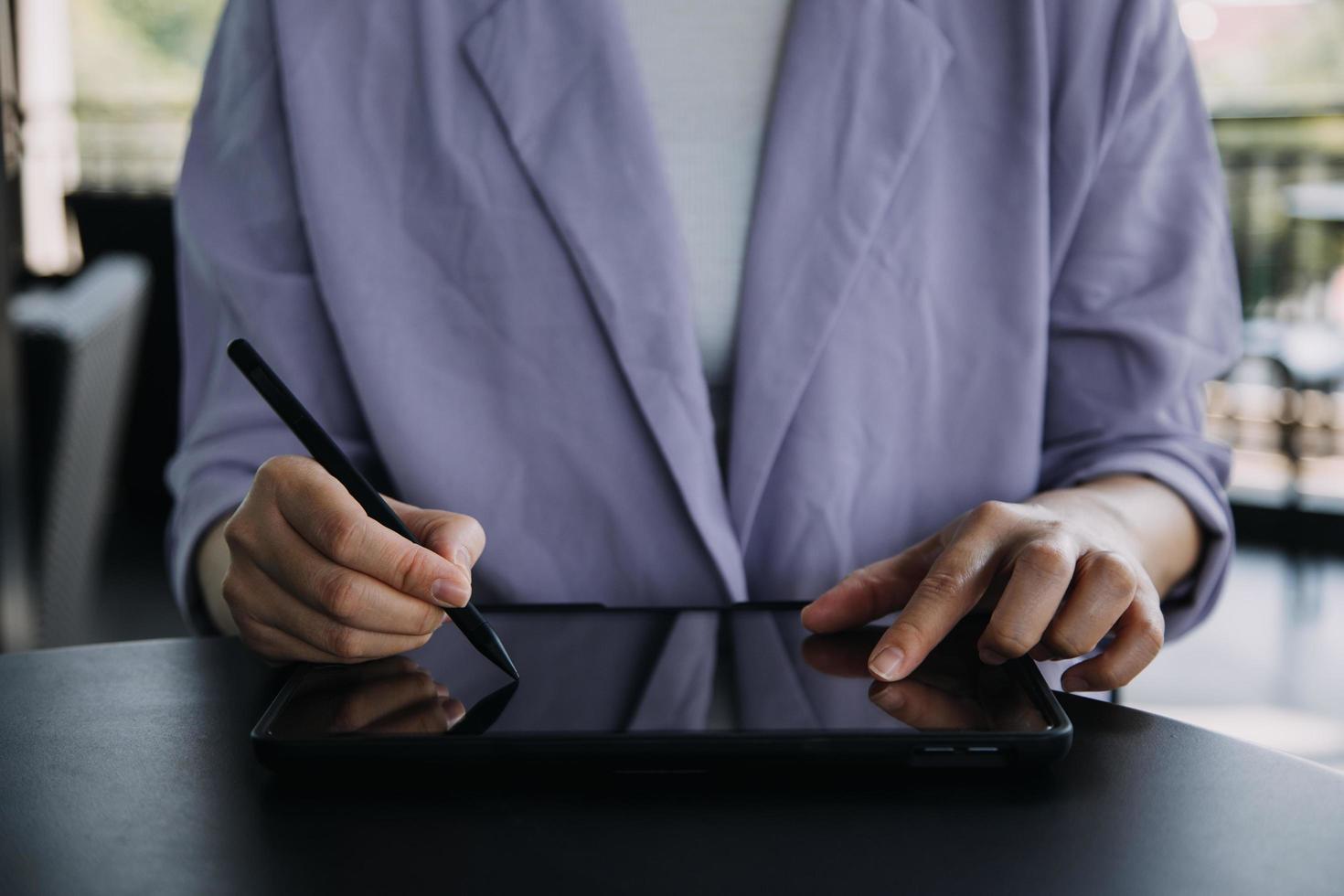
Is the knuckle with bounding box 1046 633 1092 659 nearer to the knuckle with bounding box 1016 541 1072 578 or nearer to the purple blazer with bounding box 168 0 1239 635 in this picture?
the knuckle with bounding box 1016 541 1072 578

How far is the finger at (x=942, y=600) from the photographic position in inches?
19.2

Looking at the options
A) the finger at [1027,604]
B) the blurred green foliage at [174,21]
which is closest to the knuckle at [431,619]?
the finger at [1027,604]

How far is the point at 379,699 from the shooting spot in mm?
479

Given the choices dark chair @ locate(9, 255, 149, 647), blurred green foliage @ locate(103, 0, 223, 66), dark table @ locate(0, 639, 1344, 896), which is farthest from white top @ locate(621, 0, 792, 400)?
blurred green foliage @ locate(103, 0, 223, 66)

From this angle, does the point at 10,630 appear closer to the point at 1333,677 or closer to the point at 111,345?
the point at 111,345

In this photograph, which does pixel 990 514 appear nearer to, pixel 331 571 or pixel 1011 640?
pixel 1011 640

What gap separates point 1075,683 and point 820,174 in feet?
1.16

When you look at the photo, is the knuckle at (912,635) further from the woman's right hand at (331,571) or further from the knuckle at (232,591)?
the knuckle at (232,591)

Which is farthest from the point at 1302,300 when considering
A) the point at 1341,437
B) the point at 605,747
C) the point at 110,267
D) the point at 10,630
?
the point at 605,747

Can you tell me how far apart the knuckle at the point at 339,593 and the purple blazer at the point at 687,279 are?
9.4 inches

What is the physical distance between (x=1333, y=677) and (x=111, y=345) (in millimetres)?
2301

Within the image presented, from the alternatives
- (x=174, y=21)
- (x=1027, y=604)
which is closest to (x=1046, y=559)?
(x=1027, y=604)

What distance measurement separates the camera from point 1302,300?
3.71m

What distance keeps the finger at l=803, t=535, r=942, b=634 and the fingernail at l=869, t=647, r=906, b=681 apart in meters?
0.06
